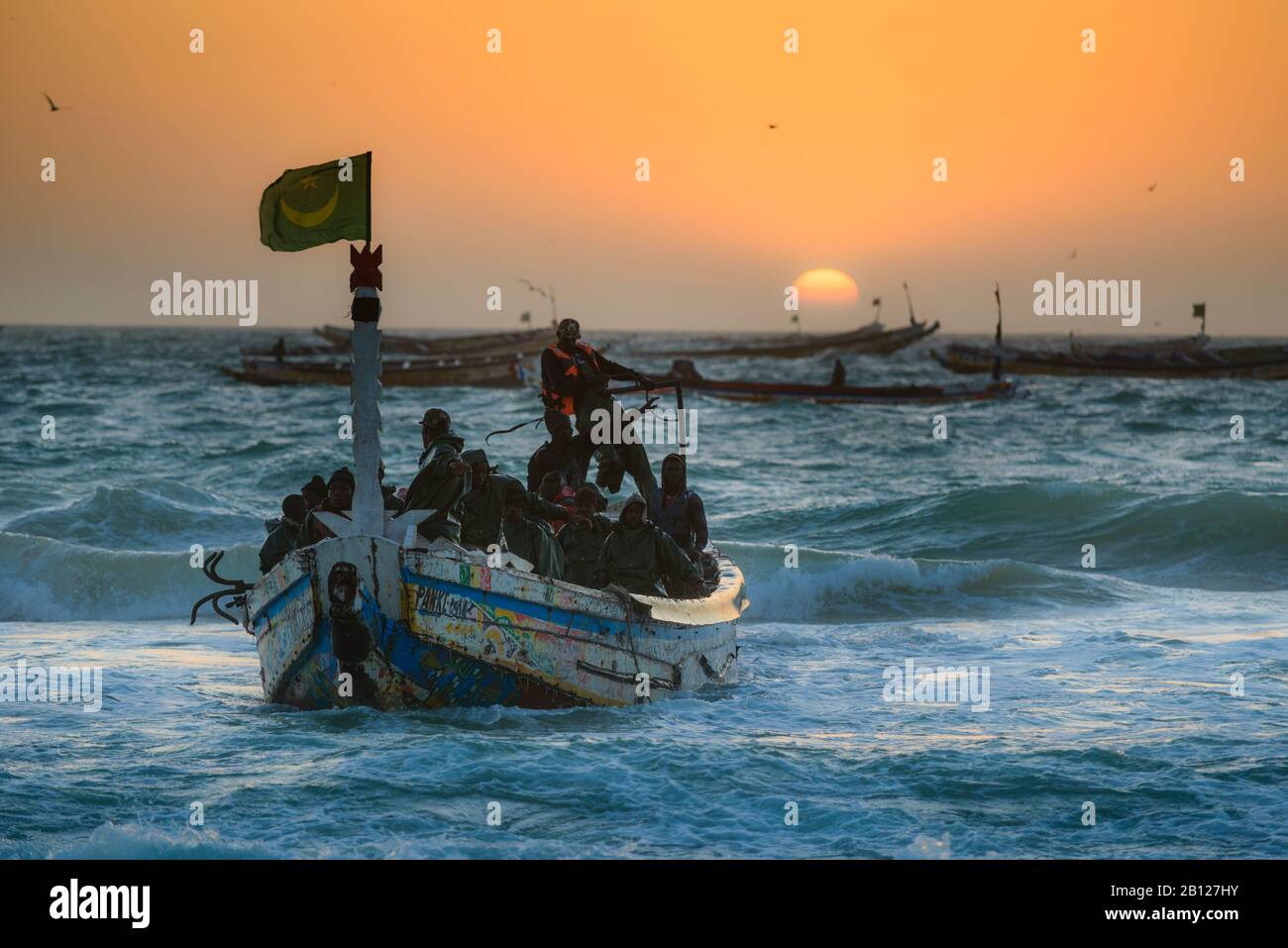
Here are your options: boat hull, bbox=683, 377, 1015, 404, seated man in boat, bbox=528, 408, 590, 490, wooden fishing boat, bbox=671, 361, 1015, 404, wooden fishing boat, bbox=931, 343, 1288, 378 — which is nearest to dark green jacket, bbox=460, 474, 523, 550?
seated man in boat, bbox=528, 408, 590, 490

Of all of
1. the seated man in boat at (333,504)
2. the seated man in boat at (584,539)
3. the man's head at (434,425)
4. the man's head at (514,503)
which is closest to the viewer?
the man's head at (434,425)

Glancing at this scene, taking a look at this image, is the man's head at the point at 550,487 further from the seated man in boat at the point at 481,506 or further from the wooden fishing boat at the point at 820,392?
the wooden fishing boat at the point at 820,392

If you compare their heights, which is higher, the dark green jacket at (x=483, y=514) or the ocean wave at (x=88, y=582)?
the dark green jacket at (x=483, y=514)

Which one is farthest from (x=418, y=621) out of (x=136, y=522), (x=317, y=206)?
(x=136, y=522)

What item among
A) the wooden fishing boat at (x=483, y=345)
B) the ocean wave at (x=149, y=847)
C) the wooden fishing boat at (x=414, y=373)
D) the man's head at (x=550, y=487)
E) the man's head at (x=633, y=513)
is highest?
the wooden fishing boat at (x=483, y=345)

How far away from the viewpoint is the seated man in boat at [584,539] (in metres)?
12.0

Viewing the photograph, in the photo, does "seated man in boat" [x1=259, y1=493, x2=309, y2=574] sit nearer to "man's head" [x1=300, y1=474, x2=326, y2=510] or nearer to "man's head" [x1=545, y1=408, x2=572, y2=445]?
"man's head" [x1=300, y1=474, x2=326, y2=510]

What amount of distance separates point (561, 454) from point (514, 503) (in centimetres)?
217

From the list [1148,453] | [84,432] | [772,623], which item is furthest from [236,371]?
[772,623]

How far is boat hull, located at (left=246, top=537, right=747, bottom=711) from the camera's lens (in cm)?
1009

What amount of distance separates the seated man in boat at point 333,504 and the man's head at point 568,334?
8.83ft

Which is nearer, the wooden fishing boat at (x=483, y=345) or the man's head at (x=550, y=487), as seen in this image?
the man's head at (x=550, y=487)

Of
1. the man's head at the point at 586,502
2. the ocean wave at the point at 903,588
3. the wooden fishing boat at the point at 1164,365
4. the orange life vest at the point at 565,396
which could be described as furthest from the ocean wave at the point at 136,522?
the wooden fishing boat at the point at 1164,365

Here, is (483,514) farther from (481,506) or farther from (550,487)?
(550,487)
